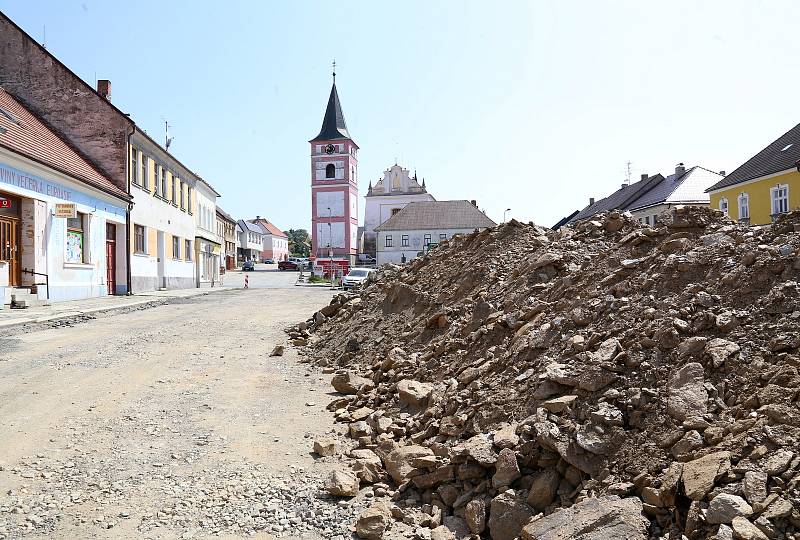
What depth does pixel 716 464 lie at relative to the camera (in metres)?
3.22

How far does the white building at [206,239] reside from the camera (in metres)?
38.5

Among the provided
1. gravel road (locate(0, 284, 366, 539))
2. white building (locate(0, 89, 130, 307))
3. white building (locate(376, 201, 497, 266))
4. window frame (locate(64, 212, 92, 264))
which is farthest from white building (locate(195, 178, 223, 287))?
gravel road (locate(0, 284, 366, 539))

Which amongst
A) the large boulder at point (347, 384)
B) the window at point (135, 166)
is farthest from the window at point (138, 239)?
the large boulder at point (347, 384)

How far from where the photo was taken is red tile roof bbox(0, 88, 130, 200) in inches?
717

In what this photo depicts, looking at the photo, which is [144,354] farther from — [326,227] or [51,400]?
[326,227]

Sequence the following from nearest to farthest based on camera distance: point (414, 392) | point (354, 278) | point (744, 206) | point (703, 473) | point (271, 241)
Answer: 1. point (703, 473)
2. point (414, 392)
3. point (744, 206)
4. point (354, 278)
5. point (271, 241)

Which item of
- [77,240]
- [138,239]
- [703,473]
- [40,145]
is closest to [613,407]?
[703,473]

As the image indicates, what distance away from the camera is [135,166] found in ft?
87.0

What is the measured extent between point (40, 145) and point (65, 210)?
9.46 ft

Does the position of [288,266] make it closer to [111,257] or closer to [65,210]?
[111,257]

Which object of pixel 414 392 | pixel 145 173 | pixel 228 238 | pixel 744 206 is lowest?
pixel 414 392

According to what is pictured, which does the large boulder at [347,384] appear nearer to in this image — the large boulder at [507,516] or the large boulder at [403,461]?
the large boulder at [403,461]

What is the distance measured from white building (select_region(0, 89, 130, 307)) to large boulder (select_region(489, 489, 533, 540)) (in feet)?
56.6

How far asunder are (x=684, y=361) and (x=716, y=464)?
116 cm
